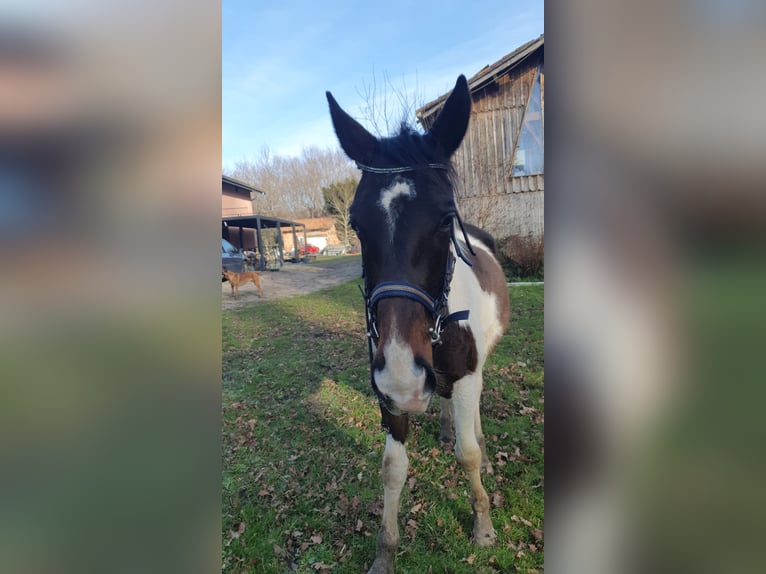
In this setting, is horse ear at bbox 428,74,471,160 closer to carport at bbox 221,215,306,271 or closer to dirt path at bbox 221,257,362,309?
dirt path at bbox 221,257,362,309

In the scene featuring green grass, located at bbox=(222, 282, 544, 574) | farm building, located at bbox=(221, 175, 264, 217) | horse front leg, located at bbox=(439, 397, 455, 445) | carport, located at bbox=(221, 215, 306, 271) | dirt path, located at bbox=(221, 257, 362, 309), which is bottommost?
green grass, located at bbox=(222, 282, 544, 574)

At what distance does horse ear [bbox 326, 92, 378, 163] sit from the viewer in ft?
7.25

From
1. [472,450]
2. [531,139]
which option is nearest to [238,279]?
[531,139]

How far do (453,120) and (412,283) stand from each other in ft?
3.31

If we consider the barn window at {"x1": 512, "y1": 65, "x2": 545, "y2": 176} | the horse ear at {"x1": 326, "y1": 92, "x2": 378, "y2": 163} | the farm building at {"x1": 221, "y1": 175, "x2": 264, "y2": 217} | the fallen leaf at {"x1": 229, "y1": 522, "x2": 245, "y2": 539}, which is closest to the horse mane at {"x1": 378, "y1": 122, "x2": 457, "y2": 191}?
the horse ear at {"x1": 326, "y1": 92, "x2": 378, "y2": 163}

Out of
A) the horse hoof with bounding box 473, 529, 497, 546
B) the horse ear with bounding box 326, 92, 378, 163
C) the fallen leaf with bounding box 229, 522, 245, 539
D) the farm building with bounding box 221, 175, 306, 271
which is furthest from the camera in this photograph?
the farm building with bounding box 221, 175, 306, 271

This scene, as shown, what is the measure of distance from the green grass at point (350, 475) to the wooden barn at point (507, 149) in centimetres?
547

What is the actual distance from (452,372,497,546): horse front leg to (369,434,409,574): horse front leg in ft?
1.39

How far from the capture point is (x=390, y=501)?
2.54 metres

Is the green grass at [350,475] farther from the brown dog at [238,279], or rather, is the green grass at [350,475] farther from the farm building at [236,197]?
the farm building at [236,197]
